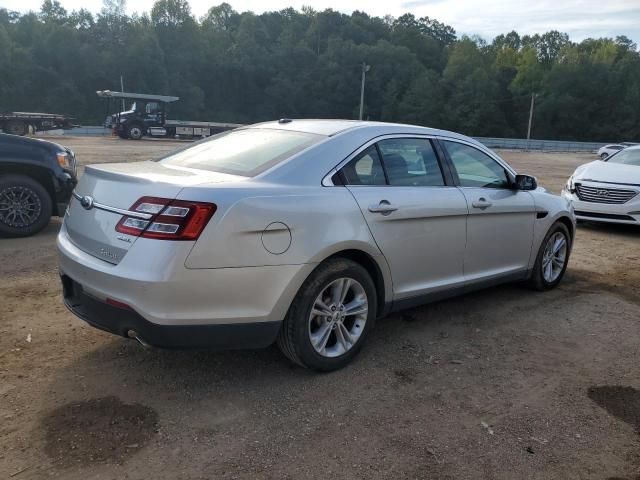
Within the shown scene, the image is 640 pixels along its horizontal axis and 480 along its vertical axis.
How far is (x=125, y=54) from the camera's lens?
78.5 m

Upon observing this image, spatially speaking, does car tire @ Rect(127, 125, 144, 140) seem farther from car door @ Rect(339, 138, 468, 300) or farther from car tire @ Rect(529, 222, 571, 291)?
car door @ Rect(339, 138, 468, 300)

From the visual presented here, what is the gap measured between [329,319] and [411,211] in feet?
3.16

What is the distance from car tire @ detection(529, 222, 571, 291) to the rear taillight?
3.59 m

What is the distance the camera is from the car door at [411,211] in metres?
3.83

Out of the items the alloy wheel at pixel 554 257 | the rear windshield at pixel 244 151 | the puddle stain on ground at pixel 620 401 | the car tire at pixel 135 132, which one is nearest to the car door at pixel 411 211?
the rear windshield at pixel 244 151

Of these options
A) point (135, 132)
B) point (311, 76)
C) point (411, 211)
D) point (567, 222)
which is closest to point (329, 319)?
point (411, 211)

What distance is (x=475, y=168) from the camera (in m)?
4.82

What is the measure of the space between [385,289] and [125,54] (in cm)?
8306

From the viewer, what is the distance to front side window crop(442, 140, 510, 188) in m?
4.62

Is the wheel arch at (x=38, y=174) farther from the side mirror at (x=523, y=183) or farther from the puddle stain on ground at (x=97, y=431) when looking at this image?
the side mirror at (x=523, y=183)

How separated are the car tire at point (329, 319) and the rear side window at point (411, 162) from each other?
80cm

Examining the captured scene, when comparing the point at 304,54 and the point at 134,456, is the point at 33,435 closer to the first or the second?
the point at 134,456

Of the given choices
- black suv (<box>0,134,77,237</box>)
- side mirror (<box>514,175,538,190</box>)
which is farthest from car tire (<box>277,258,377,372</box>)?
black suv (<box>0,134,77,237</box>)

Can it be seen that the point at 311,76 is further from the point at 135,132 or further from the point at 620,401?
the point at 620,401
